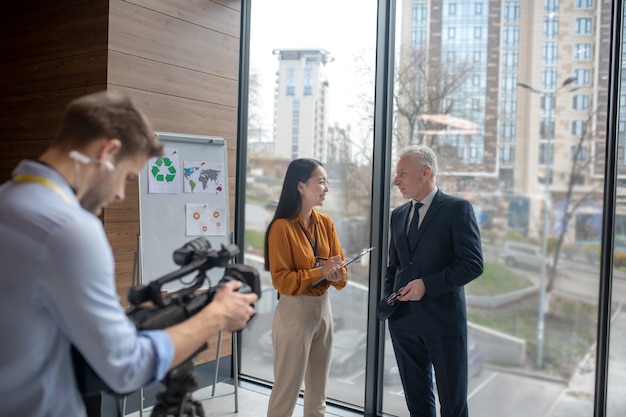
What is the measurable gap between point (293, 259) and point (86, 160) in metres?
1.75

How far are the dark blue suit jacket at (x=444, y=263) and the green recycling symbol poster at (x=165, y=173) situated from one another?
1.56 m

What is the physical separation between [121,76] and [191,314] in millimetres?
2478

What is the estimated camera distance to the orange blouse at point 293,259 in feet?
9.11

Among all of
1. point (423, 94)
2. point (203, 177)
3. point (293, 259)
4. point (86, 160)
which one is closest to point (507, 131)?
point (423, 94)

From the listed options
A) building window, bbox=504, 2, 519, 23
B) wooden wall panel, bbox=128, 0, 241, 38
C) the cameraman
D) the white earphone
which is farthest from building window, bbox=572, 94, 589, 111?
the white earphone

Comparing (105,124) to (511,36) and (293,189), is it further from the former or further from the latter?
(511,36)

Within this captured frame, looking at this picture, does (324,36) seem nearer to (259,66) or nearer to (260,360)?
(259,66)

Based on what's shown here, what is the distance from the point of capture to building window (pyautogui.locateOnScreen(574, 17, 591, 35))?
118 inches

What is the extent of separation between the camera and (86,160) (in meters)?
1.18

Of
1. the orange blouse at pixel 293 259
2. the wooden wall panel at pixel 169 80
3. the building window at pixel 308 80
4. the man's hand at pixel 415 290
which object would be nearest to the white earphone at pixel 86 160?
the orange blouse at pixel 293 259

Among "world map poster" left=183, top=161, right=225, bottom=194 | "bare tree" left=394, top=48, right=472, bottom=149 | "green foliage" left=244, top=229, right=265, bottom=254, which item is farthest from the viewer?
"green foliage" left=244, top=229, right=265, bottom=254

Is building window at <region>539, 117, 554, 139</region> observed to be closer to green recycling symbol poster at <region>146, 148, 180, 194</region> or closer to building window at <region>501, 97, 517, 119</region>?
building window at <region>501, 97, 517, 119</region>

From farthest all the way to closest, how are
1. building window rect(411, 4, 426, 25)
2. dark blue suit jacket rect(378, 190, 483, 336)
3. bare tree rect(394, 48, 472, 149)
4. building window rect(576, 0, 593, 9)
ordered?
building window rect(411, 4, 426, 25) → bare tree rect(394, 48, 472, 149) → building window rect(576, 0, 593, 9) → dark blue suit jacket rect(378, 190, 483, 336)

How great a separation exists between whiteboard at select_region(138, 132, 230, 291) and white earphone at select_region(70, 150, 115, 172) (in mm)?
2213
